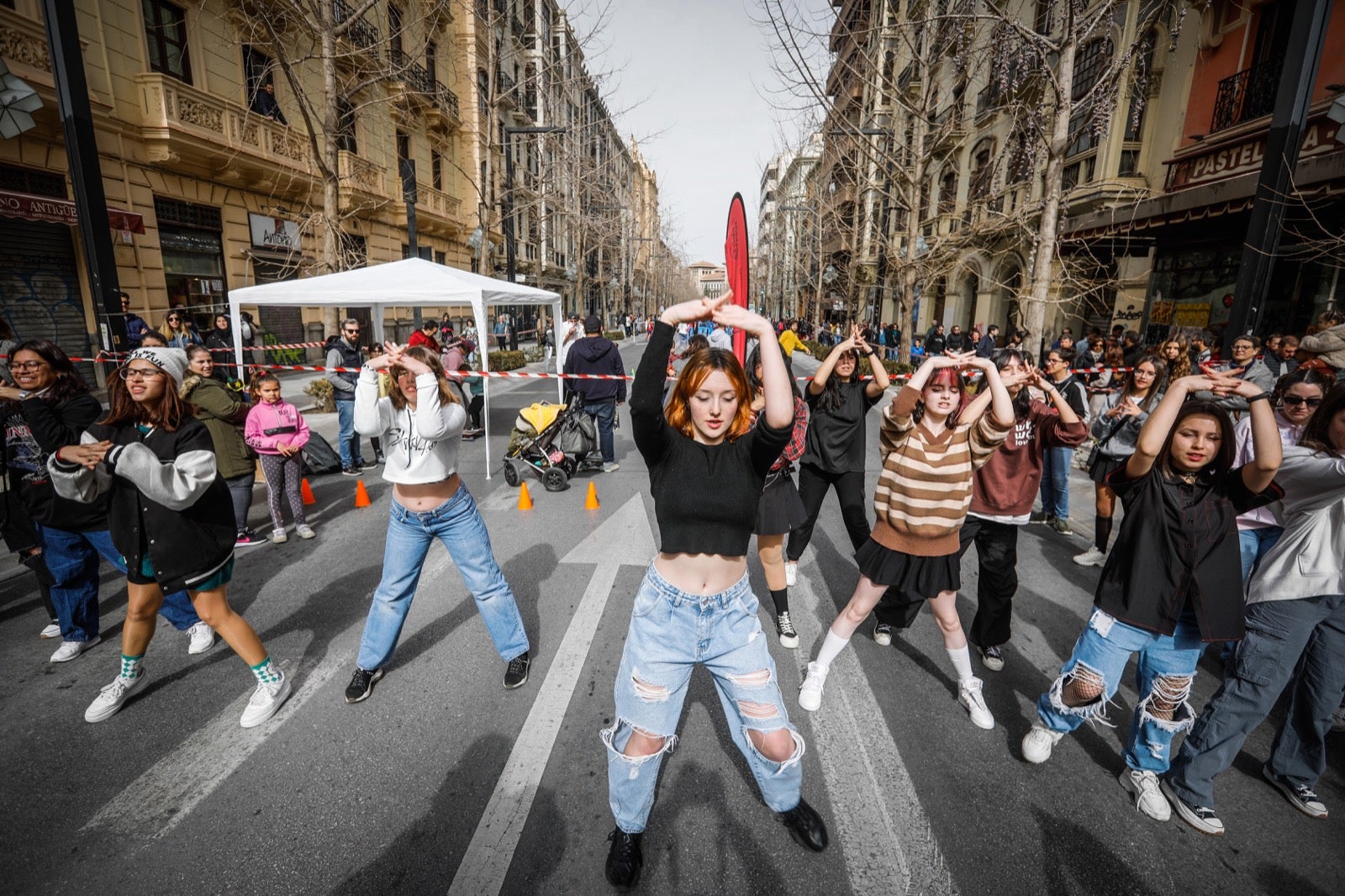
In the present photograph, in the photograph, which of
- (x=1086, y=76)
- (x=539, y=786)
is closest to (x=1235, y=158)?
(x=1086, y=76)

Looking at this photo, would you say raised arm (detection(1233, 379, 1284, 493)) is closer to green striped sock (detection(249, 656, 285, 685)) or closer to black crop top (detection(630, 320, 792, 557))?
black crop top (detection(630, 320, 792, 557))

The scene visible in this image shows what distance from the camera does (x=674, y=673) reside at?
7.06 feet

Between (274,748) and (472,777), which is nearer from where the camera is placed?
(472,777)

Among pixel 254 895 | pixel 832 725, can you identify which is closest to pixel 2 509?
pixel 254 895

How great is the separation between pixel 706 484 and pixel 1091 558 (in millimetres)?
4854

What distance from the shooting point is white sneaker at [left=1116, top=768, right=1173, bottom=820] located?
2539 millimetres

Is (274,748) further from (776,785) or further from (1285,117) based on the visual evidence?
(1285,117)

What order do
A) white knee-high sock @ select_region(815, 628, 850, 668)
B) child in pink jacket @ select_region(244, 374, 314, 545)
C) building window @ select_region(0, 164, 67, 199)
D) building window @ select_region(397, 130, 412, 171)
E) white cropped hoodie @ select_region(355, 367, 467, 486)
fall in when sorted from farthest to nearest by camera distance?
building window @ select_region(397, 130, 412, 171), building window @ select_region(0, 164, 67, 199), child in pink jacket @ select_region(244, 374, 314, 545), white knee-high sock @ select_region(815, 628, 850, 668), white cropped hoodie @ select_region(355, 367, 467, 486)

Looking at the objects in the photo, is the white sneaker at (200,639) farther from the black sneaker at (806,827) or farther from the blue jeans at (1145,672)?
the blue jeans at (1145,672)

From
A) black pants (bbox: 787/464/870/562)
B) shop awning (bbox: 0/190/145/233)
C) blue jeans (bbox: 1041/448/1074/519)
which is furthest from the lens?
shop awning (bbox: 0/190/145/233)

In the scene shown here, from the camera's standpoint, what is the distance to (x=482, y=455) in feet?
30.3

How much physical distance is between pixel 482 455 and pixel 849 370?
6.64 meters

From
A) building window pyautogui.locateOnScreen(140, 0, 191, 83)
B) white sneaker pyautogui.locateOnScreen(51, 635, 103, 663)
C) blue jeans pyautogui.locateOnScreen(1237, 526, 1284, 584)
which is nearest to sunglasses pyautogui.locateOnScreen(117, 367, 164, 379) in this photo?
white sneaker pyautogui.locateOnScreen(51, 635, 103, 663)

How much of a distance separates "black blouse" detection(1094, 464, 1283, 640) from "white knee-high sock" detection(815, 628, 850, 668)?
1.23 metres
